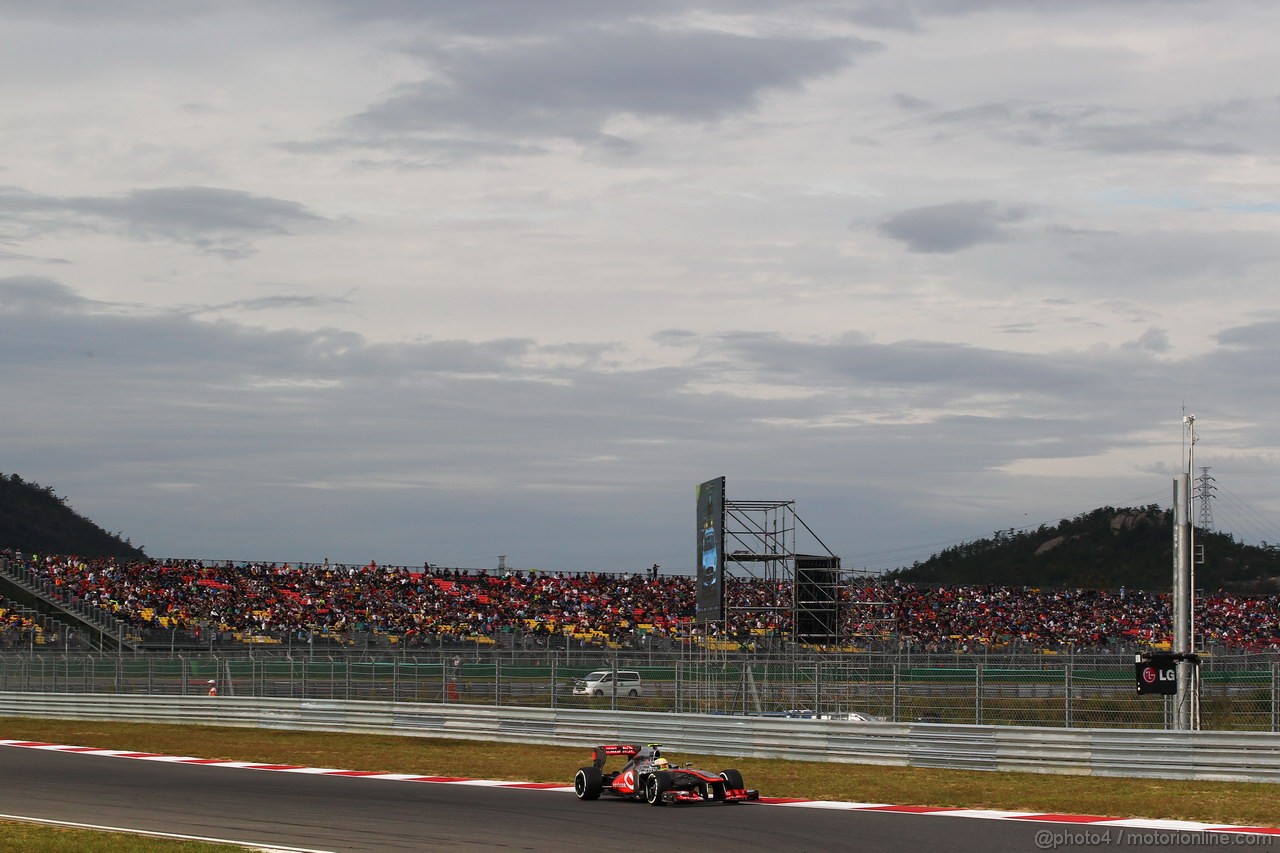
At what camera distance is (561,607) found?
199 feet

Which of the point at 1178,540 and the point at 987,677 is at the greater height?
the point at 1178,540

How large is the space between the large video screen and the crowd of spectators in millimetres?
10710

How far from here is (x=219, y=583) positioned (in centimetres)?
5684

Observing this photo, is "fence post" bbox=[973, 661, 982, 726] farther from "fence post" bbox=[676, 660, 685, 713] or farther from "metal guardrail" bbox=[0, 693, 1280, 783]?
"fence post" bbox=[676, 660, 685, 713]

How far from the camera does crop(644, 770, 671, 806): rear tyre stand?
1733 cm

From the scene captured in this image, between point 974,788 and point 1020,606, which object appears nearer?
point 974,788

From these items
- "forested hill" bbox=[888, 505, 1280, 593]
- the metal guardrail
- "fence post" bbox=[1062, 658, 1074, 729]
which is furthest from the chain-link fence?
"forested hill" bbox=[888, 505, 1280, 593]

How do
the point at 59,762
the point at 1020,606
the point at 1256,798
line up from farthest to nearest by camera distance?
the point at 1020,606
the point at 59,762
the point at 1256,798

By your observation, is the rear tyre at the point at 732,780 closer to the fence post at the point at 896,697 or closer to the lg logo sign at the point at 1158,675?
the fence post at the point at 896,697

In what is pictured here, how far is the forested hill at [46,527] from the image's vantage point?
128625mm

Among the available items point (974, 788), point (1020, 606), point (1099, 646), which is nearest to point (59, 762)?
point (974, 788)

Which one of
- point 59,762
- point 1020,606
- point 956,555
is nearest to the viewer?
point 59,762

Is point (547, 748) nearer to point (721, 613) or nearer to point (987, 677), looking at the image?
point (987, 677)

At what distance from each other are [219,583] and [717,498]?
27328 mm
